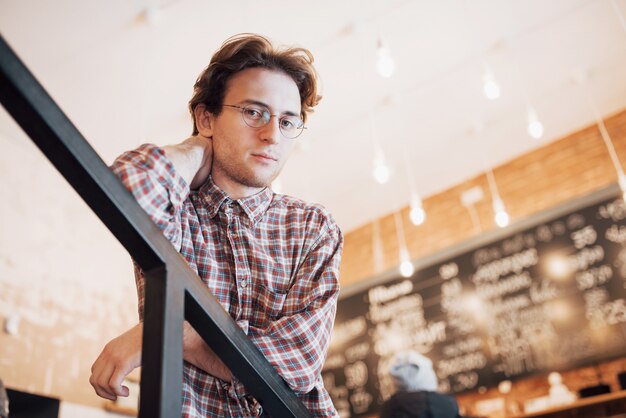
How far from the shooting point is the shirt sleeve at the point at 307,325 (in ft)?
3.36

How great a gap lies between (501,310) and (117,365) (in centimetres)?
450

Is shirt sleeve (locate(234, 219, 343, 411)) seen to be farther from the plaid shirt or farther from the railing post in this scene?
the railing post

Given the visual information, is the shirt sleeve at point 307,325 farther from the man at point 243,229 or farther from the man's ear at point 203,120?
the man's ear at point 203,120

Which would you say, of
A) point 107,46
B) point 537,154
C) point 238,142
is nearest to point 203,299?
point 238,142

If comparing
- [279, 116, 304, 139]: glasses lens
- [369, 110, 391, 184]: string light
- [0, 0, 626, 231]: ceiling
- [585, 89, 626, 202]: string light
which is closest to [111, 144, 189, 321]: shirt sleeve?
[279, 116, 304, 139]: glasses lens

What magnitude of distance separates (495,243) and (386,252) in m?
1.34

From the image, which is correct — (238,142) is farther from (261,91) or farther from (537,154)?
(537,154)

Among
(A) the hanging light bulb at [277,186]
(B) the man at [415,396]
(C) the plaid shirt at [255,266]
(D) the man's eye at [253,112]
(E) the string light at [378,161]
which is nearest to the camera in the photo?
(C) the plaid shirt at [255,266]

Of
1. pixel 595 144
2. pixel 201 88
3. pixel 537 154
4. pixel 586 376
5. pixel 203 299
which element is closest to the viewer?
pixel 203 299

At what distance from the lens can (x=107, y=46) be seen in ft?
13.5

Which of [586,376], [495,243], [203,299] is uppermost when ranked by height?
[495,243]

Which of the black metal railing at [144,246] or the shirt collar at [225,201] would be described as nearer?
the black metal railing at [144,246]

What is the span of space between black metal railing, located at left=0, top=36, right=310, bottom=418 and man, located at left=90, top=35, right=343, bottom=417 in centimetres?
19

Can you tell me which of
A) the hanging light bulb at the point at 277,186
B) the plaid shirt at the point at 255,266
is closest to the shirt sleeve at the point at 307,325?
the plaid shirt at the point at 255,266
